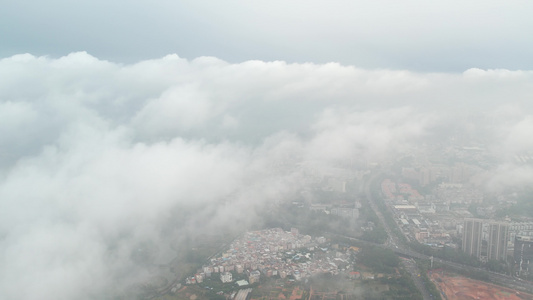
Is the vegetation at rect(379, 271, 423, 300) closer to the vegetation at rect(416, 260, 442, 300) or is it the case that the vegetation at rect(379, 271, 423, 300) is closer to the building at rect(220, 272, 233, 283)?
the vegetation at rect(416, 260, 442, 300)

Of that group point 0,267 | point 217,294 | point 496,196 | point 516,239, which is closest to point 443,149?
point 496,196

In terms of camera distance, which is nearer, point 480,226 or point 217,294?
point 217,294

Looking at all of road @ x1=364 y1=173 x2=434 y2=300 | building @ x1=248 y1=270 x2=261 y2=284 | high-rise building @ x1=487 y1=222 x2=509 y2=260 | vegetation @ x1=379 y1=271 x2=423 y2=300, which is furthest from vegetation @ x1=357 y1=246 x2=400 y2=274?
building @ x1=248 y1=270 x2=261 y2=284

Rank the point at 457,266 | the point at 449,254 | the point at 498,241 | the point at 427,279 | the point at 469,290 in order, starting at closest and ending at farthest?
the point at 469,290
the point at 427,279
the point at 457,266
the point at 498,241
the point at 449,254

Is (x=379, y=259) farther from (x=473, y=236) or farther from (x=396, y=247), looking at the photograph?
(x=473, y=236)

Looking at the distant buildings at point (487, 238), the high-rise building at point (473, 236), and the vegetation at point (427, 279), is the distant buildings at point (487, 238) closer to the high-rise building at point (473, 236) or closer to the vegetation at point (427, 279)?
the high-rise building at point (473, 236)

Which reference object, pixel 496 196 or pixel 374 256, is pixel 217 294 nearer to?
pixel 374 256

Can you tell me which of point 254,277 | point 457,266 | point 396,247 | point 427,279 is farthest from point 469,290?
point 254,277
